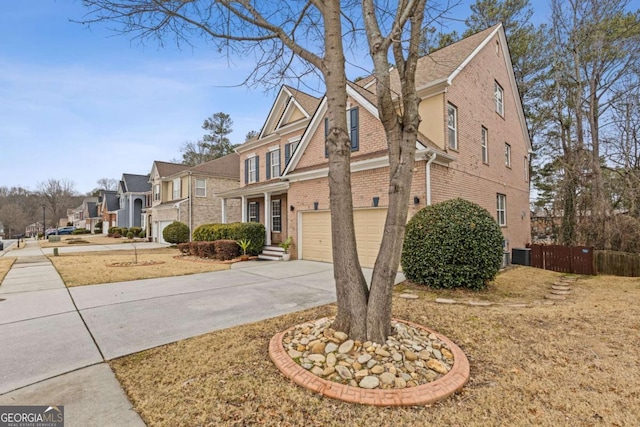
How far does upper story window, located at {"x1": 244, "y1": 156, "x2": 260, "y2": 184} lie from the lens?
1825 cm

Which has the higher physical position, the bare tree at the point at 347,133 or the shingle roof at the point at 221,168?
the shingle roof at the point at 221,168

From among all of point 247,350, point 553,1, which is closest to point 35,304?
point 247,350

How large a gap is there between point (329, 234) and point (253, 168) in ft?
29.8

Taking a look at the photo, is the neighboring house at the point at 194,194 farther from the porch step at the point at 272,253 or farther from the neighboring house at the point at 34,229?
the neighboring house at the point at 34,229

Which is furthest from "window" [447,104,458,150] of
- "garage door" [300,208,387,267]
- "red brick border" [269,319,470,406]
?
"red brick border" [269,319,470,406]

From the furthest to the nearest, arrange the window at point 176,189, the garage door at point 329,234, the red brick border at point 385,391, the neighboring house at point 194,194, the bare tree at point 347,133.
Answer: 1. the window at point 176,189
2. the neighboring house at point 194,194
3. the garage door at point 329,234
4. the bare tree at point 347,133
5. the red brick border at point 385,391

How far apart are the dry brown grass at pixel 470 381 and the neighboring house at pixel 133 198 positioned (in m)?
35.8

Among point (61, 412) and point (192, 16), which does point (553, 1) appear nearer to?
point (192, 16)

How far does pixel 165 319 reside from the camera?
16.2ft

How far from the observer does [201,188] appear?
22.7 m

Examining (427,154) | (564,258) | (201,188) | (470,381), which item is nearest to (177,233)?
(201,188)

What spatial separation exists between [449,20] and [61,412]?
21.7 feet

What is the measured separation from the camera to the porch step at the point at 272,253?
1312 centimetres

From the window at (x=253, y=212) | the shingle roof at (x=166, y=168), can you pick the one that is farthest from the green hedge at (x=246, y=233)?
the shingle roof at (x=166, y=168)
